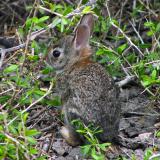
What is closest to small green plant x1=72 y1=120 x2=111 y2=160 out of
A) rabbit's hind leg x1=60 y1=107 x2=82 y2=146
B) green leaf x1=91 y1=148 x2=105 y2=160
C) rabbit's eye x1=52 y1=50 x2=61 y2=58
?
green leaf x1=91 y1=148 x2=105 y2=160

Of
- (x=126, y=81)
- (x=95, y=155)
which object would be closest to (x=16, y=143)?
(x=95, y=155)

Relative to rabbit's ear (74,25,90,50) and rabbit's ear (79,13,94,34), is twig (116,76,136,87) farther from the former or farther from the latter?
rabbit's ear (79,13,94,34)

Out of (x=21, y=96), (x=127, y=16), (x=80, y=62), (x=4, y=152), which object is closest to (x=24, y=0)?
(x=127, y=16)

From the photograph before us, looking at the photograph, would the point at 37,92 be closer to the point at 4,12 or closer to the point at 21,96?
the point at 21,96

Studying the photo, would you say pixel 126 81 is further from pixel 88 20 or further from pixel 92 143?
pixel 92 143

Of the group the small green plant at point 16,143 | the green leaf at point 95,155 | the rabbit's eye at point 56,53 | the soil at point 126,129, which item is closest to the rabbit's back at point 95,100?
the soil at point 126,129

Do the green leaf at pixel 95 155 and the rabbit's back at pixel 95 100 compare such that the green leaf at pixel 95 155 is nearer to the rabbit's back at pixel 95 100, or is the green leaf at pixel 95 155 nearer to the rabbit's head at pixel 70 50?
the rabbit's back at pixel 95 100
